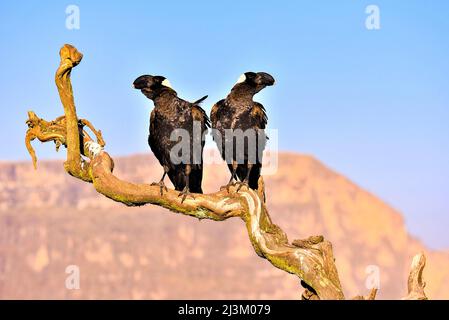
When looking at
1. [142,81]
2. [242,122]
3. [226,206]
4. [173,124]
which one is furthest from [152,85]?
[226,206]

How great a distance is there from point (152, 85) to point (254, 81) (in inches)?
73.9

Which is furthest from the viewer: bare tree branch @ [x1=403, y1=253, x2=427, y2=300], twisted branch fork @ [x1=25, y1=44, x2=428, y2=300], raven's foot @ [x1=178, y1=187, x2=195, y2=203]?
raven's foot @ [x1=178, y1=187, x2=195, y2=203]

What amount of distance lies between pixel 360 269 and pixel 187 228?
134 ft

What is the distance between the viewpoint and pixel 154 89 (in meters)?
14.8

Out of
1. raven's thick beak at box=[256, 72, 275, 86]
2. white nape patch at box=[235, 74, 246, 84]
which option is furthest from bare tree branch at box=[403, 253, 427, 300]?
white nape patch at box=[235, 74, 246, 84]

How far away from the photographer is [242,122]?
1494cm

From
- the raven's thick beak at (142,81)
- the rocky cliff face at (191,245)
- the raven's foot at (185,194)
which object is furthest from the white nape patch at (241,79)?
the rocky cliff face at (191,245)

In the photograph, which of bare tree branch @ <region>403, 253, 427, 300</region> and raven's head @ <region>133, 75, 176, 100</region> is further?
raven's head @ <region>133, 75, 176, 100</region>

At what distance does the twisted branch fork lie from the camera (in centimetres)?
1388

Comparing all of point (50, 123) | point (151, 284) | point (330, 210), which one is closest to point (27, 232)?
point (151, 284)

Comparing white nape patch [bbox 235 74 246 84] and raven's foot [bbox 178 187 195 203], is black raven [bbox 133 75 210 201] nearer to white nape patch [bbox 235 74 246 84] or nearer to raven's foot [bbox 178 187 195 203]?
raven's foot [bbox 178 187 195 203]

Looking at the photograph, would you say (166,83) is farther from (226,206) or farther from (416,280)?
(416,280)

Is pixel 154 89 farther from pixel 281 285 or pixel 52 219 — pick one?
pixel 52 219

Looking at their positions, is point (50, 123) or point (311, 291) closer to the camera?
point (311, 291)
